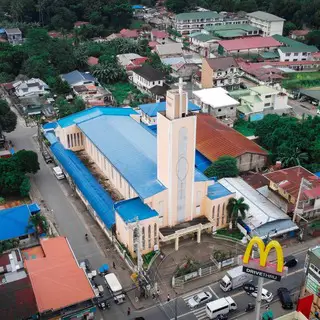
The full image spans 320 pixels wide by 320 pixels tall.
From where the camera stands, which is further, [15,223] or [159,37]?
[159,37]

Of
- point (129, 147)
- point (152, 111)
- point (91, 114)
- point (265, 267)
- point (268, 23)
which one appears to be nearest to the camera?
point (265, 267)

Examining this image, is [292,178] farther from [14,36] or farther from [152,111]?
[14,36]

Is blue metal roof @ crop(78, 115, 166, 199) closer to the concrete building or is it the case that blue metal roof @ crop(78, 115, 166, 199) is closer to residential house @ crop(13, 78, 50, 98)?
the concrete building

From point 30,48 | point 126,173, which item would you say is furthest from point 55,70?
point 126,173

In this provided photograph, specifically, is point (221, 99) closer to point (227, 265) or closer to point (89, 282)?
point (227, 265)

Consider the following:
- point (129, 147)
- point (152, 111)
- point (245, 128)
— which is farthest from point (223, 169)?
point (245, 128)

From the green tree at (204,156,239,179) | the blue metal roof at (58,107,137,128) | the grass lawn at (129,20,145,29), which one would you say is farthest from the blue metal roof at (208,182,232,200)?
the grass lawn at (129,20,145,29)
